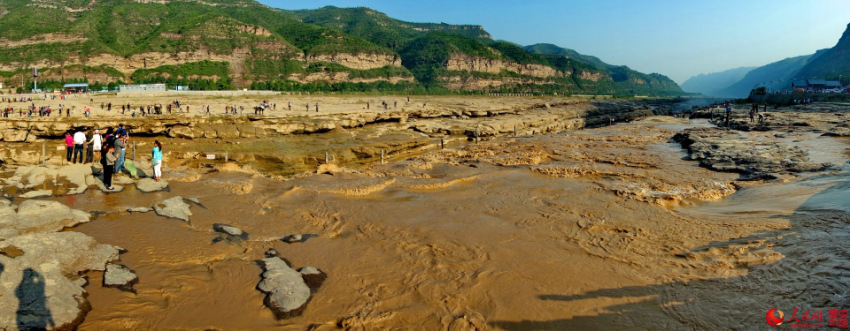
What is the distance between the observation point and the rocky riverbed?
5.34 metres

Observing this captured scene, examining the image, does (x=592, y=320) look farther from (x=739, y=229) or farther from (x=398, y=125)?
(x=398, y=125)

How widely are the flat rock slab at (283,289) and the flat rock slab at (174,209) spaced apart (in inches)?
139

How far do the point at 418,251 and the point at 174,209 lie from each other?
5.88 m

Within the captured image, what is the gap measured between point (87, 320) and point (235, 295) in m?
1.63

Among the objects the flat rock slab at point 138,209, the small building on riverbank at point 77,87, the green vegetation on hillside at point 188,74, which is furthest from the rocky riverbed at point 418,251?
the green vegetation on hillside at point 188,74

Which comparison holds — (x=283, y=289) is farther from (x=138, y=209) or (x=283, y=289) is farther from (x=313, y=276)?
(x=138, y=209)

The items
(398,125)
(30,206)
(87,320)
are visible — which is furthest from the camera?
(398,125)

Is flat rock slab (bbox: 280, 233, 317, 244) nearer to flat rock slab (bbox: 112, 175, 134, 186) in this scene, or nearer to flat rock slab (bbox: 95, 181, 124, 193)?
flat rock slab (bbox: 95, 181, 124, 193)

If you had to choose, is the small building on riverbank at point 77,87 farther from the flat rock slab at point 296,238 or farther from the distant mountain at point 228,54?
the flat rock slab at point 296,238

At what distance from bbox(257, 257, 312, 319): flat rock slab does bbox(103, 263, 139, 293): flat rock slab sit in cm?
174

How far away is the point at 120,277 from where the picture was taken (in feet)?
19.3

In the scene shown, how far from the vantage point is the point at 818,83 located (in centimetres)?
8244

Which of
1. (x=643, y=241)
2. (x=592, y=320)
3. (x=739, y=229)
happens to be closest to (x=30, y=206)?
(x=592, y=320)

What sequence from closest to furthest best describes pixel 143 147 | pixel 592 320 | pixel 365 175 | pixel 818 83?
pixel 592 320, pixel 365 175, pixel 143 147, pixel 818 83
